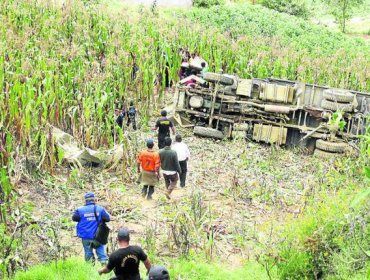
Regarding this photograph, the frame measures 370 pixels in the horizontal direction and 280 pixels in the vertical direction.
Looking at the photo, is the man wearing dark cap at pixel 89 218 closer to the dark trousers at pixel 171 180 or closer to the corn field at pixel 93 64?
the corn field at pixel 93 64

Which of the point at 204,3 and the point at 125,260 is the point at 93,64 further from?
the point at 204,3

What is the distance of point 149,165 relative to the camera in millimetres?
9328

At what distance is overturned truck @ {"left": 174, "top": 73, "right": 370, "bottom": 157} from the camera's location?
1277cm

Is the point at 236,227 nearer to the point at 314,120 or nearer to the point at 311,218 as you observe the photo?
the point at 311,218

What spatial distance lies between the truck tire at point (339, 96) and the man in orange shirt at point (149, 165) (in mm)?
5066

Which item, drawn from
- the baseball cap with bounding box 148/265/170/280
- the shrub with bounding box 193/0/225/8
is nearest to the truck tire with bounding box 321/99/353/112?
the baseball cap with bounding box 148/265/170/280

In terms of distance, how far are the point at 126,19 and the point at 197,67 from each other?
147 inches

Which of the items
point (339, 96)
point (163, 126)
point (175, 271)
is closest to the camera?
point (175, 271)

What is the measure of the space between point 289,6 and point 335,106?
22.6 metres

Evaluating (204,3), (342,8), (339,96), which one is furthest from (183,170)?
(342,8)

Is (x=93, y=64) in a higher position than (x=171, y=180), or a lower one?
higher

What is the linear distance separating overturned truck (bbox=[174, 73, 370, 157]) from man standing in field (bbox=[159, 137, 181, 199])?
12.2 ft

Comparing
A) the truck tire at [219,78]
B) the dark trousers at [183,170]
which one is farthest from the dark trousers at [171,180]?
the truck tire at [219,78]

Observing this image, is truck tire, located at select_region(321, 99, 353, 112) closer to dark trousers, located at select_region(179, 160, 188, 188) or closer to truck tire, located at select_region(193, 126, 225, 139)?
truck tire, located at select_region(193, 126, 225, 139)
